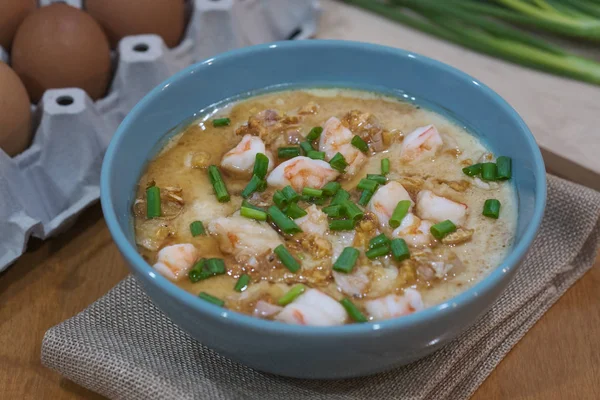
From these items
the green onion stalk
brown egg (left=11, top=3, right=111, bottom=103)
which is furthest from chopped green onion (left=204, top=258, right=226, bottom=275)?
the green onion stalk

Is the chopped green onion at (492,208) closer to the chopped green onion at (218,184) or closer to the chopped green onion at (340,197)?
the chopped green onion at (340,197)

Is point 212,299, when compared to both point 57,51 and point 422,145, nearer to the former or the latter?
point 422,145

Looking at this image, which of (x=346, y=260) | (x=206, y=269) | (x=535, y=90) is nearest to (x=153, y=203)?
(x=206, y=269)

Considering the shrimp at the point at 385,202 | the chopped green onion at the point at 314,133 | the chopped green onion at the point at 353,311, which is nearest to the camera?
the chopped green onion at the point at 353,311

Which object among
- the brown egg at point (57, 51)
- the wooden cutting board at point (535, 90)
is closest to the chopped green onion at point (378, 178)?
the wooden cutting board at point (535, 90)

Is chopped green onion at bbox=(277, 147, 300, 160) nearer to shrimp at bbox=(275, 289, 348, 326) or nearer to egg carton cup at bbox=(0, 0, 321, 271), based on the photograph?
shrimp at bbox=(275, 289, 348, 326)

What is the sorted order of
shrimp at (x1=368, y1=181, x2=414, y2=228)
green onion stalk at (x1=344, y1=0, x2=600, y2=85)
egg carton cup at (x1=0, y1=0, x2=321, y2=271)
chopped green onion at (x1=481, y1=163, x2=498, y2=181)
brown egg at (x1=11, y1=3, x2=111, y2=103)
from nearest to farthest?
shrimp at (x1=368, y1=181, x2=414, y2=228) < chopped green onion at (x1=481, y1=163, x2=498, y2=181) < egg carton cup at (x1=0, y1=0, x2=321, y2=271) < brown egg at (x1=11, y1=3, x2=111, y2=103) < green onion stalk at (x1=344, y1=0, x2=600, y2=85)

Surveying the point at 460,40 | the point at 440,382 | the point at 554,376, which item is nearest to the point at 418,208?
the point at 440,382

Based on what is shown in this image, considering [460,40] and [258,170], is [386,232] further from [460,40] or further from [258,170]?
[460,40]
